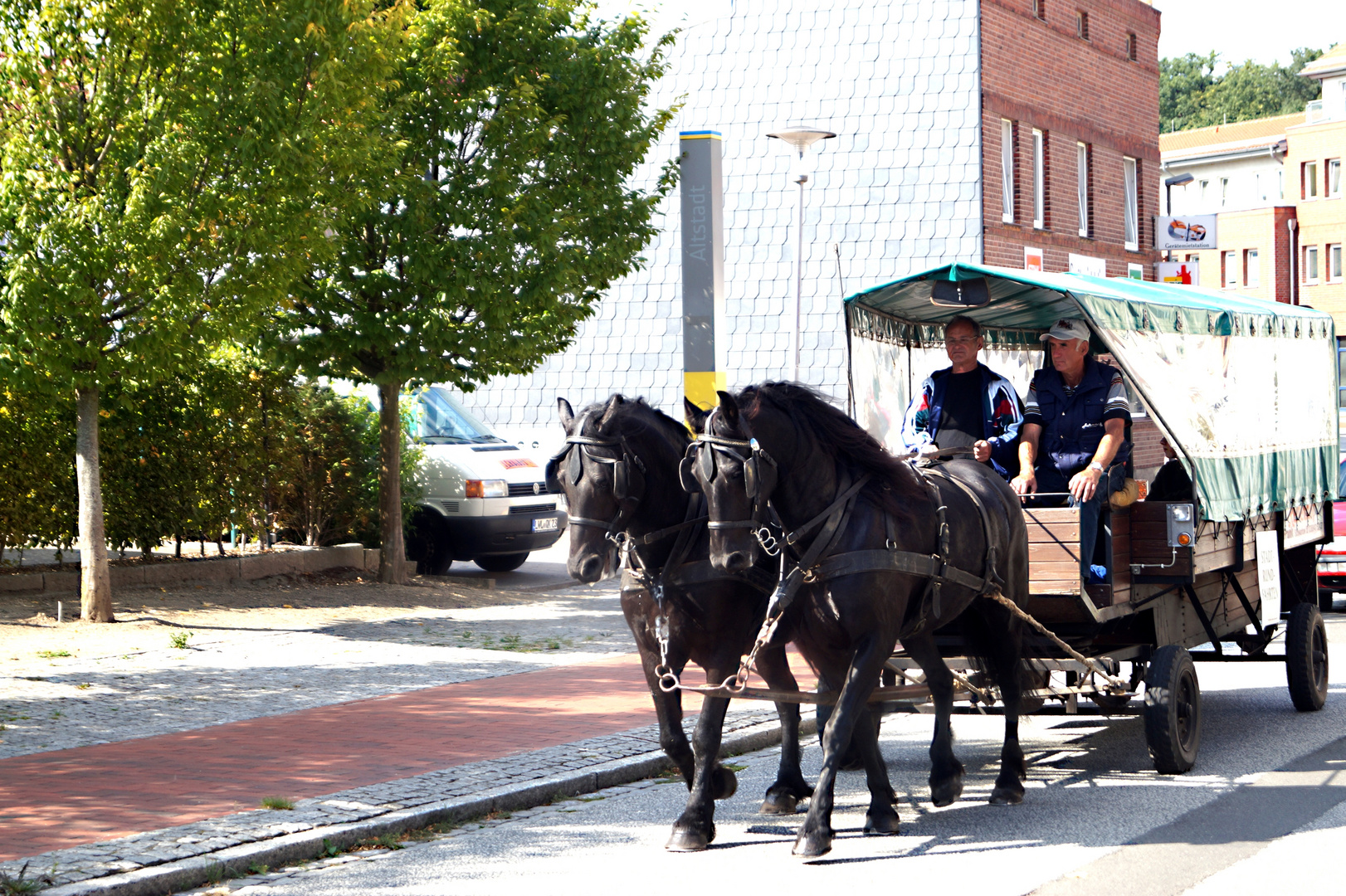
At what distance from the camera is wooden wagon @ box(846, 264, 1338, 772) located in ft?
25.4

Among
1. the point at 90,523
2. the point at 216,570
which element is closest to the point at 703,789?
the point at 90,523

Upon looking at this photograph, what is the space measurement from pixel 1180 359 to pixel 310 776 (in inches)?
220

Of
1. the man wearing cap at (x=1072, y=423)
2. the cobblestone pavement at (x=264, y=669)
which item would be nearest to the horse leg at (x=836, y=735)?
the man wearing cap at (x=1072, y=423)

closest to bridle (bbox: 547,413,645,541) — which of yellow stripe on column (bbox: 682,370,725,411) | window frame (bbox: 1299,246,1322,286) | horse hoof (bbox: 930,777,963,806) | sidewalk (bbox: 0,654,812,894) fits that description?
sidewalk (bbox: 0,654,812,894)

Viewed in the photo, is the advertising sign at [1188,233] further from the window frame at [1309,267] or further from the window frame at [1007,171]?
the window frame at [1309,267]

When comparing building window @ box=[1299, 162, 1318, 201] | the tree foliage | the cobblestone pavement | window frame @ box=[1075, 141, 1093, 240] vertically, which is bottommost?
the cobblestone pavement

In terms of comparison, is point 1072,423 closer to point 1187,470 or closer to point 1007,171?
point 1187,470

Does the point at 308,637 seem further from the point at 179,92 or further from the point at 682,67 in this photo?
the point at 682,67

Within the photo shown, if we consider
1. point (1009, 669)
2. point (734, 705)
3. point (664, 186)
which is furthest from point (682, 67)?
point (1009, 669)

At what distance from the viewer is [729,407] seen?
19.5 ft

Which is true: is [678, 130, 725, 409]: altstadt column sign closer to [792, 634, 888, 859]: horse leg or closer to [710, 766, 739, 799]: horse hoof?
[710, 766, 739, 799]: horse hoof

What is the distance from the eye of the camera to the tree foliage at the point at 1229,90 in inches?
3455

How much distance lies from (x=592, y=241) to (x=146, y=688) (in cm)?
824

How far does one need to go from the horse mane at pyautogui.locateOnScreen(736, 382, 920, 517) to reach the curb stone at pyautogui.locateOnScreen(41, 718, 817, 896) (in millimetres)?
2468
